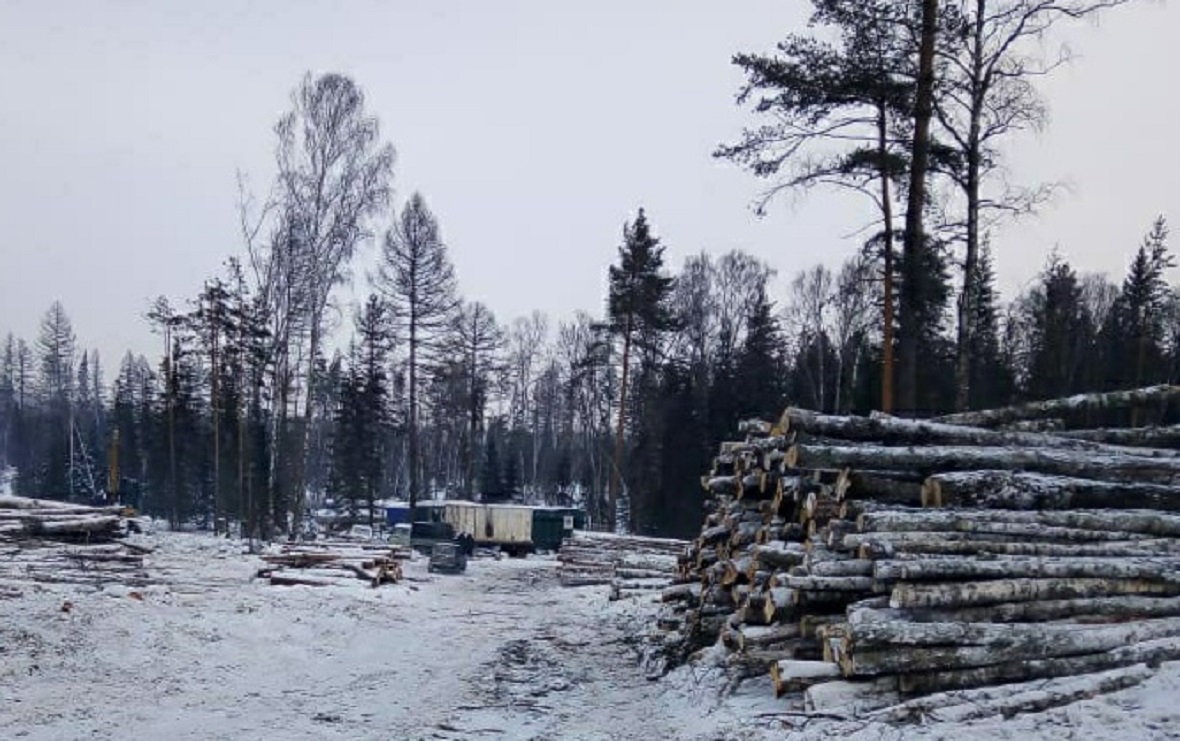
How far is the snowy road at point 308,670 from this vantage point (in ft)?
28.1

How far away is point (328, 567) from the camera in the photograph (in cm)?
2020

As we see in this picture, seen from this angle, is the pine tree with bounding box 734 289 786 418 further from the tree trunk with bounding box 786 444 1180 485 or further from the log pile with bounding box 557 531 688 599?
the tree trunk with bounding box 786 444 1180 485

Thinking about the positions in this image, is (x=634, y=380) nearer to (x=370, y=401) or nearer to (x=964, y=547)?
(x=370, y=401)

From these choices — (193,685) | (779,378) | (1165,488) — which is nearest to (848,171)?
(1165,488)

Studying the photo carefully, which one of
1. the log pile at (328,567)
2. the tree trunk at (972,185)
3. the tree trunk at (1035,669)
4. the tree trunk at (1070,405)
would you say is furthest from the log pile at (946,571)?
the log pile at (328,567)

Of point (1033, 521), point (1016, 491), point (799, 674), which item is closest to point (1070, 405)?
point (1016, 491)

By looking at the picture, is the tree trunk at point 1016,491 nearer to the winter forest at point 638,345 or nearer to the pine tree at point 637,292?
the winter forest at point 638,345

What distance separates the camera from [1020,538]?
8.59 m

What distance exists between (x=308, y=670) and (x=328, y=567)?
9.09m

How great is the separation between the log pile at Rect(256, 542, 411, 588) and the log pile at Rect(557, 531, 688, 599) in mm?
4994

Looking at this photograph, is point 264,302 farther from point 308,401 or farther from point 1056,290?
point 1056,290

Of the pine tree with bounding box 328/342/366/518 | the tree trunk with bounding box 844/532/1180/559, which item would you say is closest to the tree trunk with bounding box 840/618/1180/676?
the tree trunk with bounding box 844/532/1180/559

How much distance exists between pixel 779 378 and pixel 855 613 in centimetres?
3767

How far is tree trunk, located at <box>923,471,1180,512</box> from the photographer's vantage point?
9023 millimetres
